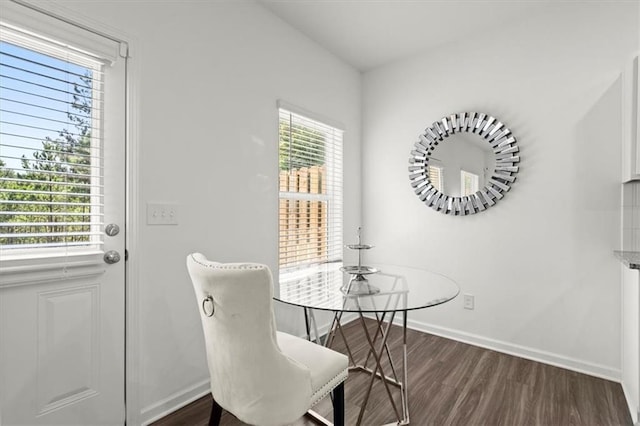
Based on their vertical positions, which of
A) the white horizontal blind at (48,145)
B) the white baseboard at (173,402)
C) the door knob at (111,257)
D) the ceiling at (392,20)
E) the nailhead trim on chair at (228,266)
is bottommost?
the white baseboard at (173,402)

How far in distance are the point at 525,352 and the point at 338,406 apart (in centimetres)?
192

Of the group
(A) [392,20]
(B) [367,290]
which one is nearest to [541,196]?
(B) [367,290]

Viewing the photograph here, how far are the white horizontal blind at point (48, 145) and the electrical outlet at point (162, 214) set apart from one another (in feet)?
0.76

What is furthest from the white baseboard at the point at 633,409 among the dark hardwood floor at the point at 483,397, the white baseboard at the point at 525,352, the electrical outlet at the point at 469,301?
the electrical outlet at the point at 469,301

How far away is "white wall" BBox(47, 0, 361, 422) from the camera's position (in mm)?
1731

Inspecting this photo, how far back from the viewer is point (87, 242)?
1.54 m

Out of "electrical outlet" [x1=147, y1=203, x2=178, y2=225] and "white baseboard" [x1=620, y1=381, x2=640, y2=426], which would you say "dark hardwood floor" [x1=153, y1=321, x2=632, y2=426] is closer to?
"white baseboard" [x1=620, y1=381, x2=640, y2=426]

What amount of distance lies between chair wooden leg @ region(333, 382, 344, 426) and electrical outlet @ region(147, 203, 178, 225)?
126 centimetres

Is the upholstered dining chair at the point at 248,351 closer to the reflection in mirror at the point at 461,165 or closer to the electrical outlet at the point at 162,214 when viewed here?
the electrical outlet at the point at 162,214

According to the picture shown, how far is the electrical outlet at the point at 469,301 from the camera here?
2.81 meters

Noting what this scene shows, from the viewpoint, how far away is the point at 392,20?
2.59 metres

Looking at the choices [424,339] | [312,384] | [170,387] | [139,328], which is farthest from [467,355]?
[139,328]

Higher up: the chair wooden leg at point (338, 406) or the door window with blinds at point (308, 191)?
the door window with blinds at point (308, 191)

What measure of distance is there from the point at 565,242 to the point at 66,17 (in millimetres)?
3310
